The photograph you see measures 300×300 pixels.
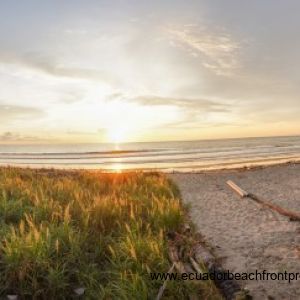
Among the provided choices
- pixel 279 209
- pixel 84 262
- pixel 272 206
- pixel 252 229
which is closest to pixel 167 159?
pixel 272 206

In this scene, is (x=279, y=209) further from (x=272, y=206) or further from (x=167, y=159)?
(x=167, y=159)

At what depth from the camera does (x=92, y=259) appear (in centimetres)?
749

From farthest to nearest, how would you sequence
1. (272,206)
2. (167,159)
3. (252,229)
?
1. (167,159)
2. (272,206)
3. (252,229)

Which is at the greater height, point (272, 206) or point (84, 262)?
point (272, 206)

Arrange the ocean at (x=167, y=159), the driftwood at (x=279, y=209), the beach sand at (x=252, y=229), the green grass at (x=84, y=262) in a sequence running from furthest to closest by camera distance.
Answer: the ocean at (x=167, y=159) → the driftwood at (x=279, y=209) → the beach sand at (x=252, y=229) → the green grass at (x=84, y=262)

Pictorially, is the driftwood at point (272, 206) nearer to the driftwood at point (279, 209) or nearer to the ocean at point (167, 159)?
the driftwood at point (279, 209)

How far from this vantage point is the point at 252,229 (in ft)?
31.4

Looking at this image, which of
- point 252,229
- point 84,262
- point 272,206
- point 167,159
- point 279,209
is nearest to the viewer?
point 84,262

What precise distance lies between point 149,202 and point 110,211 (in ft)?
6.54

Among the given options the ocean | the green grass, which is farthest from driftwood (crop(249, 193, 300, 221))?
the ocean

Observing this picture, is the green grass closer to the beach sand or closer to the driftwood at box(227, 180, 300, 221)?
the beach sand

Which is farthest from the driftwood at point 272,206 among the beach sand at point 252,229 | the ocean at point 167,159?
the ocean at point 167,159

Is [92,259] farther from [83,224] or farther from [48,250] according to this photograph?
[83,224]

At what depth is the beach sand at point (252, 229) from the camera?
6742mm
